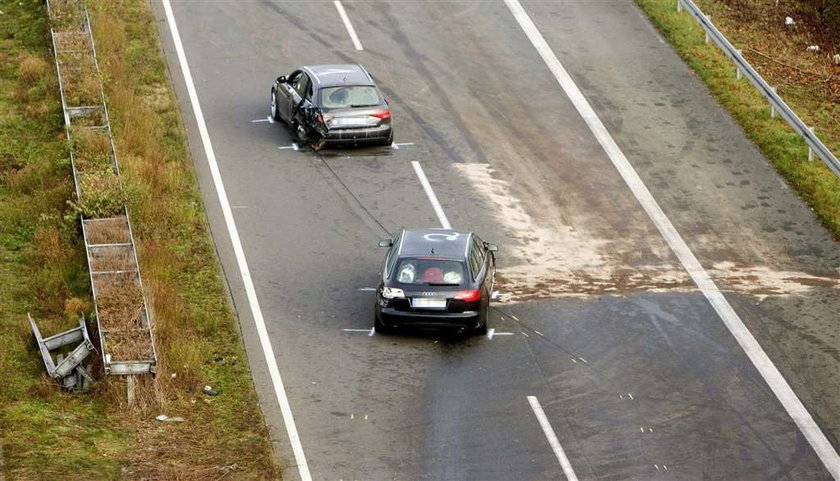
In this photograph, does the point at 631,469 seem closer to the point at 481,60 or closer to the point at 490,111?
the point at 490,111

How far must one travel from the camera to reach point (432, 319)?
68.0ft

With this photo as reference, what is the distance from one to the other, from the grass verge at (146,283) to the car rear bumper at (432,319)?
230cm

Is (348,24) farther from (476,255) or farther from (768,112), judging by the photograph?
(476,255)

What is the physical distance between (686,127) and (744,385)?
448 inches

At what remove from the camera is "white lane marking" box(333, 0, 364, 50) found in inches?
1366

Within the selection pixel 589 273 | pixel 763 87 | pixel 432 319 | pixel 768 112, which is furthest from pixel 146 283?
pixel 763 87

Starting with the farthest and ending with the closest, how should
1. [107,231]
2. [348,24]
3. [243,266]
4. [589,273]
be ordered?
[348,24]
[589,273]
[243,266]
[107,231]

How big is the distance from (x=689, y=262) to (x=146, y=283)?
9.31 m

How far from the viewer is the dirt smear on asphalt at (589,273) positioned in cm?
2336

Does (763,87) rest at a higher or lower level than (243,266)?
lower

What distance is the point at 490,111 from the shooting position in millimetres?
31172

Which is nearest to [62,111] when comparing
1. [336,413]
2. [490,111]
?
[490,111]

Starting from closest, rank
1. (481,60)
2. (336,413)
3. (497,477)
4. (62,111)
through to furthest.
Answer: (497,477) < (336,413) < (62,111) < (481,60)

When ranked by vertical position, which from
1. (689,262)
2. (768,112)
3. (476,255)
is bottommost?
(768,112)
